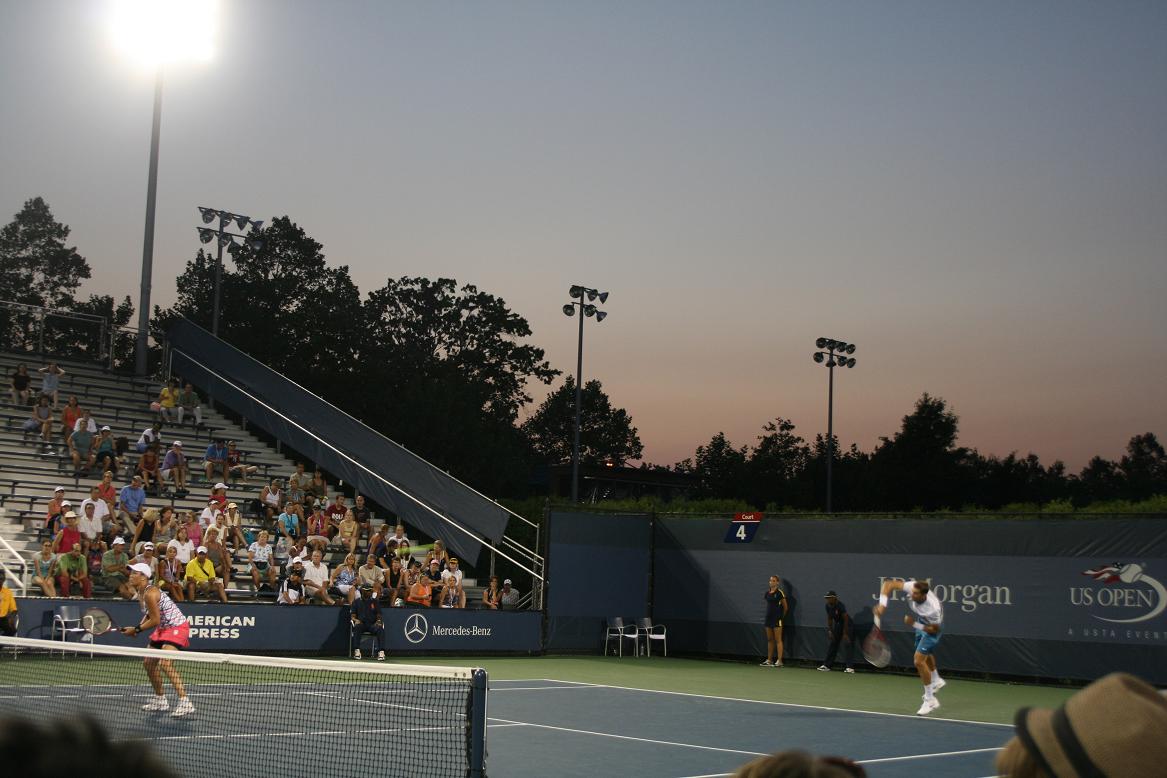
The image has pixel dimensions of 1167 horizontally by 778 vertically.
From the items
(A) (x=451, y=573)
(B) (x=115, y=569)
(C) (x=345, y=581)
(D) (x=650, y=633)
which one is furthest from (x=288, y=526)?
(D) (x=650, y=633)

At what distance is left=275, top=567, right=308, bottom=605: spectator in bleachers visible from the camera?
24.7 meters

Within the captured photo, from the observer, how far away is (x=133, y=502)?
2533 centimetres

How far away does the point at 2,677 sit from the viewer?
17141 millimetres

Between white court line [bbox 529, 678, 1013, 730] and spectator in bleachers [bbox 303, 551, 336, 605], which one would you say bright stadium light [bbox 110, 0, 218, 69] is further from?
white court line [bbox 529, 678, 1013, 730]

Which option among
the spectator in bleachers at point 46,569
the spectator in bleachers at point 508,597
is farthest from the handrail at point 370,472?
the spectator in bleachers at point 46,569

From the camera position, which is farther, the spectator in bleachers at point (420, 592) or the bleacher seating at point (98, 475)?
the spectator in bleachers at point (420, 592)

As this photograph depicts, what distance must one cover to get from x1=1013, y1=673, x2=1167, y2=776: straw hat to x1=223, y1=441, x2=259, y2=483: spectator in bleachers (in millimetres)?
29107

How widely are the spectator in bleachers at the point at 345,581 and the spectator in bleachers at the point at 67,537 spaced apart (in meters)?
4.90

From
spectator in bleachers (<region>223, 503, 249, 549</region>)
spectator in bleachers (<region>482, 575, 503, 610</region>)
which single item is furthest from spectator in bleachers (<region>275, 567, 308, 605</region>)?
spectator in bleachers (<region>482, 575, 503, 610</region>)

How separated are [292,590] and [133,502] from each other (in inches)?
141

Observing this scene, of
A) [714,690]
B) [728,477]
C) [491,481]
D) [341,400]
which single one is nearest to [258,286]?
[341,400]

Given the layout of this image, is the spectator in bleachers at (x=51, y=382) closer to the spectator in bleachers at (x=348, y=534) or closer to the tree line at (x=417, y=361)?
the spectator in bleachers at (x=348, y=534)

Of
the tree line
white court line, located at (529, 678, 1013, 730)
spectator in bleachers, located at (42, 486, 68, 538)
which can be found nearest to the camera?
white court line, located at (529, 678, 1013, 730)

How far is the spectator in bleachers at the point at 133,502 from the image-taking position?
81.6 ft
